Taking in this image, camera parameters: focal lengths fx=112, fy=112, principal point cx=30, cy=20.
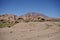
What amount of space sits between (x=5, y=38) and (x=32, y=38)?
2464 millimetres

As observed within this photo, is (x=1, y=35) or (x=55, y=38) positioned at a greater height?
(x=55, y=38)

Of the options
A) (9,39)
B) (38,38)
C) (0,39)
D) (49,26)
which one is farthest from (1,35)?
(49,26)

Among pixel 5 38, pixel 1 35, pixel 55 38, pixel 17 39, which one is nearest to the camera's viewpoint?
pixel 55 38

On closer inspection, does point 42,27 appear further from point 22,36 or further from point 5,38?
point 5,38

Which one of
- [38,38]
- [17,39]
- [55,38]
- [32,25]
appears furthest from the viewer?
[32,25]

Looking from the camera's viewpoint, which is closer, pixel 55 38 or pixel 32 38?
pixel 55 38

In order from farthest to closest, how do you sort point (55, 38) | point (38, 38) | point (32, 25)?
point (32, 25) < point (38, 38) < point (55, 38)

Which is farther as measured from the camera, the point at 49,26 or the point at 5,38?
the point at 49,26

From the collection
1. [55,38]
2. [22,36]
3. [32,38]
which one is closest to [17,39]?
[22,36]

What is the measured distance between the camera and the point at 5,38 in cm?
930

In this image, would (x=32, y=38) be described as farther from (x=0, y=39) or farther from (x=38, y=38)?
(x=0, y=39)

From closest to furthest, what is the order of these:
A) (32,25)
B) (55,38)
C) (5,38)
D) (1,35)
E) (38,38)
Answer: (55,38) < (38,38) < (5,38) < (1,35) < (32,25)

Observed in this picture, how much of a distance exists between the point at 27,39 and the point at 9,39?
1.56 m

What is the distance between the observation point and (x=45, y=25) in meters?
10.6
